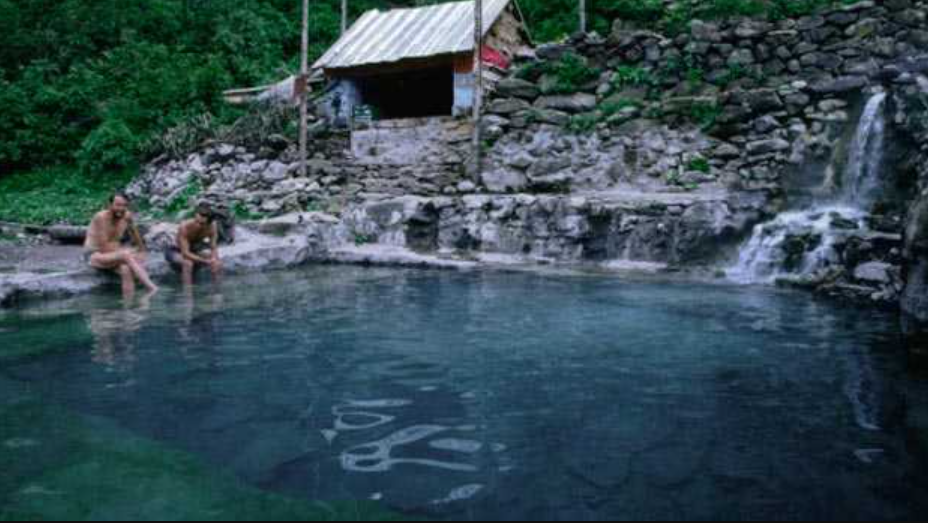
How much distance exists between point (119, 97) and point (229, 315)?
Answer: 14.6 meters

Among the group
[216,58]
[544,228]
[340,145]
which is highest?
[216,58]

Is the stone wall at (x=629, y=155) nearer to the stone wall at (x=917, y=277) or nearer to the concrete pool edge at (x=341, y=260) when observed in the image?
the concrete pool edge at (x=341, y=260)

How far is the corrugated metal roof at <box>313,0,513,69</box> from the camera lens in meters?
15.3

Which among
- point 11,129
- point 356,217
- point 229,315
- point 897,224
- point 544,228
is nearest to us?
point 229,315

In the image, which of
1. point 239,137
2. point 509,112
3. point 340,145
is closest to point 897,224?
point 509,112

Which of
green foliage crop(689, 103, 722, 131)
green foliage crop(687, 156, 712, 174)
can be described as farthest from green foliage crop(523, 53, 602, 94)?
green foliage crop(687, 156, 712, 174)

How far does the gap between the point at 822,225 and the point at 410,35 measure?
1130cm

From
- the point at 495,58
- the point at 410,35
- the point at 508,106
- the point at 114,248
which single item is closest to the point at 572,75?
the point at 508,106

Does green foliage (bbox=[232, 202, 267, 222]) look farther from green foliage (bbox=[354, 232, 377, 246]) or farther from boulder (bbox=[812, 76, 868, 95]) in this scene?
boulder (bbox=[812, 76, 868, 95])

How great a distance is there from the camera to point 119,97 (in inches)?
690

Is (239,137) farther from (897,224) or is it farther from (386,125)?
(897,224)

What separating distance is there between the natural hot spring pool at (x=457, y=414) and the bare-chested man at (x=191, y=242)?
2.49 metres

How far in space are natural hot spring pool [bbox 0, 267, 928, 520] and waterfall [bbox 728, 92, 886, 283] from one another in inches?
95.0

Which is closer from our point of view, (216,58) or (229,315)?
(229,315)
